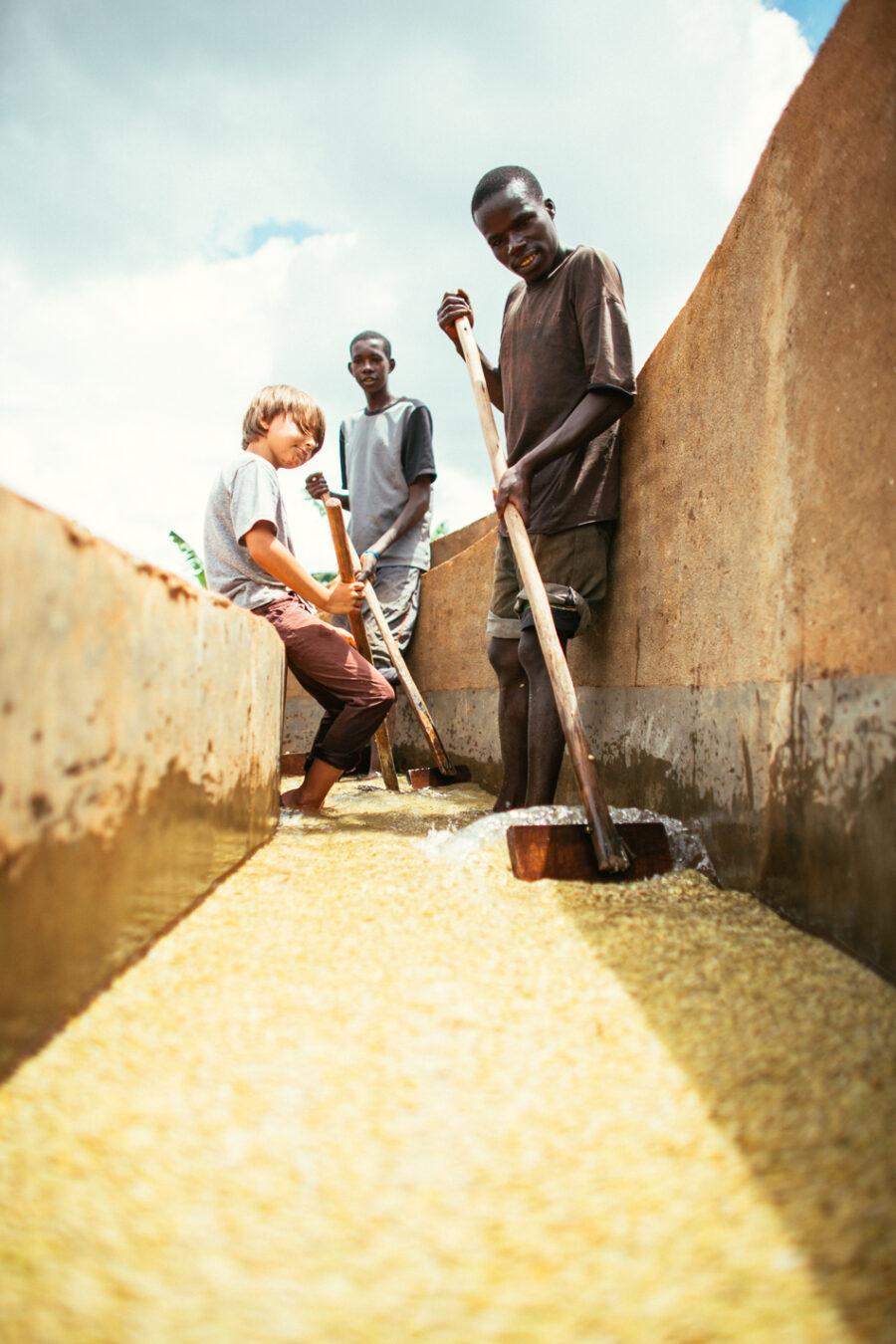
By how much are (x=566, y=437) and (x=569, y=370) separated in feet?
1.22

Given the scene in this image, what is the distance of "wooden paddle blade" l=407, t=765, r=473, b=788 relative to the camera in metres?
3.70

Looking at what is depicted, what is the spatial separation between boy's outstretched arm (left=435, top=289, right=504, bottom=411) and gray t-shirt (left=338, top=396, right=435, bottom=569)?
1472mm

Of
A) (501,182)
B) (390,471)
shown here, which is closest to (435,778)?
(390,471)

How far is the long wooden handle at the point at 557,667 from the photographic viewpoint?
1.74 meters

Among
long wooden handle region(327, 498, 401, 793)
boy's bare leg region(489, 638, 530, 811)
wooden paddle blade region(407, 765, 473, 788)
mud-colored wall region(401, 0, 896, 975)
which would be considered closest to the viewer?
mud-colored wall region(401, 0, 896, 975)

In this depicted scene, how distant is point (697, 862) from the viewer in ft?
5.84

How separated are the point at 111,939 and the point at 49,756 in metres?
0.32

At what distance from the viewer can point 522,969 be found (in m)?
1.21

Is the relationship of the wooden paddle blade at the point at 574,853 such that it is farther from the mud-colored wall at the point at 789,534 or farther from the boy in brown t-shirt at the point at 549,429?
the boy in brown t-shirt at the point at 549,429

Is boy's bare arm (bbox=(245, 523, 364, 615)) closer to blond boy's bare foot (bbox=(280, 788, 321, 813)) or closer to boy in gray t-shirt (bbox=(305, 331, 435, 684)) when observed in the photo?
blond boy's bare foot (bbox=(280, 788, 321, 813))

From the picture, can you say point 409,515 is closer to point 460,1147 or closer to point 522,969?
point 522,969

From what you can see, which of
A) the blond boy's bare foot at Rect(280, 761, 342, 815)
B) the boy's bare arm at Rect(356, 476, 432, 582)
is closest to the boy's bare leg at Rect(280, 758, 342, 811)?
the blond boy's bare foot at Rect(280, 761, 342, 815)

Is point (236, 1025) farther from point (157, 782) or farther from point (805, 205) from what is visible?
point (805, 205)

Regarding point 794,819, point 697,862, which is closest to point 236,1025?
point 794,819
